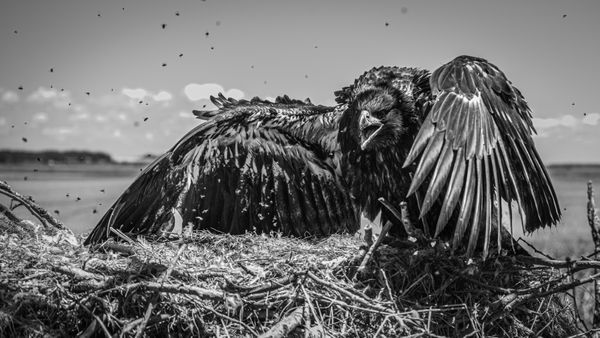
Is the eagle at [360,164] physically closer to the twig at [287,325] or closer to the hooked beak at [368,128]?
the hooked beak at [368,128]

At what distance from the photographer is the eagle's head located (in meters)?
5.32

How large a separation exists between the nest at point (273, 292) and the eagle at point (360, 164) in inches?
15.9

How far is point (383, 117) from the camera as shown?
5363 mm

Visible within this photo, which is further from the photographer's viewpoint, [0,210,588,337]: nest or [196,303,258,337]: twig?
[0,210,588,337]: nest

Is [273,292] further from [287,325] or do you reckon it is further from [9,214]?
[9,214]

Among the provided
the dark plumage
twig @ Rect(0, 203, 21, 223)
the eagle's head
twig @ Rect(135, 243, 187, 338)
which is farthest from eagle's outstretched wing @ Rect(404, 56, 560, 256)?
twig @ Rect(0, 203, 21, 223)

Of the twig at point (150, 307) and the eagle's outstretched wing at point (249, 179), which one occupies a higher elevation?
the eagle's outstretched wing at point (249, 179)

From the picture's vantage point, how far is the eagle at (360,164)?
164 inches

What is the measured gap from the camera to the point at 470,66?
4.59 m

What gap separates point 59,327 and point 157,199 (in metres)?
2.28

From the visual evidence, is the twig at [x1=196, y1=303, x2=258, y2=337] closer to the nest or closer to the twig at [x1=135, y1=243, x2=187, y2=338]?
the nest

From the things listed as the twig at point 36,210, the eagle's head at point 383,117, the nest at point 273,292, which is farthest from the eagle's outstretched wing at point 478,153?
the twig at point 36,210

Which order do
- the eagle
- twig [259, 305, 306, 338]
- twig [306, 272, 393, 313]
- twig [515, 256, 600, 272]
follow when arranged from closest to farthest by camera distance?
twig [259, 305, 306, 338], twig [306, 272, 393, 313], the eagle, twig [515, 256, 600, 272]

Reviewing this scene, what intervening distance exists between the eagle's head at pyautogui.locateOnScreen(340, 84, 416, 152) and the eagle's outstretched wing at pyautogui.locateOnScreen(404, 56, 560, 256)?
2.61ft
